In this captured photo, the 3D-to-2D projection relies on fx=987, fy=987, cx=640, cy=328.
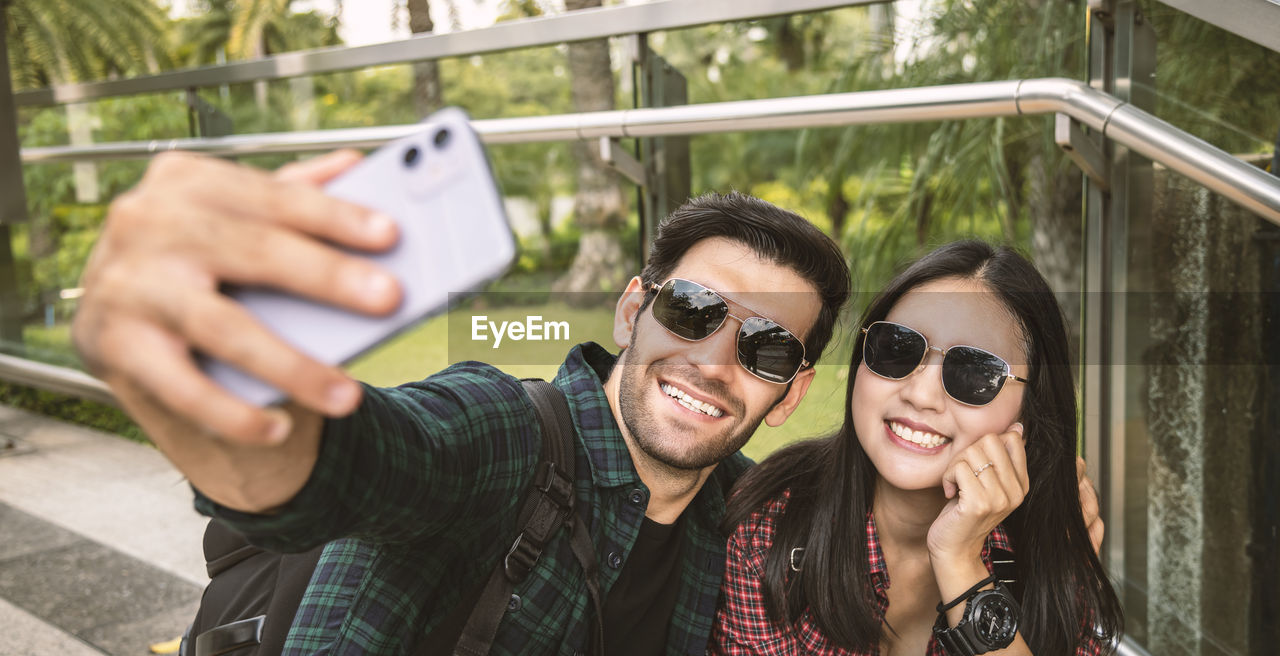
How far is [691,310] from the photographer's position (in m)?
1.88

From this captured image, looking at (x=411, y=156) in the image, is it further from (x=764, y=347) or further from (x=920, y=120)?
(x=920, y=120)

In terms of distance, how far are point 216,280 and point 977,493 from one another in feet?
5.00

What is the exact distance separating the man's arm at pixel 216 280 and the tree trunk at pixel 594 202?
8.81 feet

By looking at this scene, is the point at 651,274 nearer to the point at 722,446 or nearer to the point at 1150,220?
the point at 722,446

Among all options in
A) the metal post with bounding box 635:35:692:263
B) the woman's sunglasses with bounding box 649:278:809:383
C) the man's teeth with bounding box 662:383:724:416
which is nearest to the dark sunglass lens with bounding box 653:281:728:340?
the woman's sunglasses with bounding box 649:278:809:383

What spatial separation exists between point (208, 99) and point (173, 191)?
15.8ft

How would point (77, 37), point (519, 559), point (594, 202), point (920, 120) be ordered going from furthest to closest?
point (77, 37)
point (594, 202)
point (920, 120)
point (519, 559)

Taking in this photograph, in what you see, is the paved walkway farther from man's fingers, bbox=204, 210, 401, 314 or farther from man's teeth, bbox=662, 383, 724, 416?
man's fingers, bbox=204, 210, 401, 314

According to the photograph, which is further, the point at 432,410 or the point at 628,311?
the point at 628,311

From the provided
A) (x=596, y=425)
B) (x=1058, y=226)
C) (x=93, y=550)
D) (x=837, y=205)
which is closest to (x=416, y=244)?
(x=596, y=425)

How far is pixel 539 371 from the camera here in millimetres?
2652

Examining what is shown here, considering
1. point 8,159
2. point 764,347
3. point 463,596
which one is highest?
point 8,159

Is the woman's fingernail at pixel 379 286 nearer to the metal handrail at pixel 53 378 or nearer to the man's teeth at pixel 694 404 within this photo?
the man's teeth at pixel 694 404

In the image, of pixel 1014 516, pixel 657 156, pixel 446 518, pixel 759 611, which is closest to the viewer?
pixel 446 518
